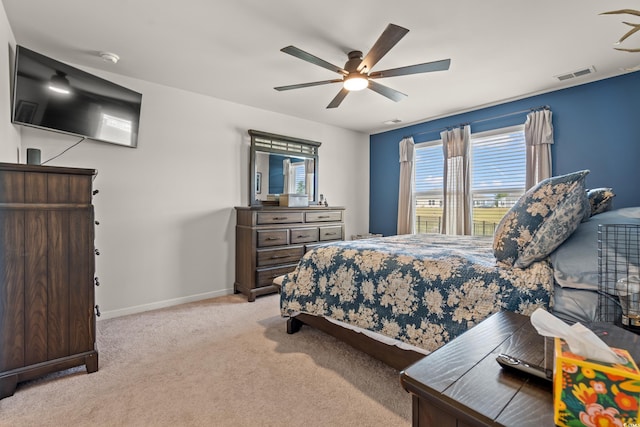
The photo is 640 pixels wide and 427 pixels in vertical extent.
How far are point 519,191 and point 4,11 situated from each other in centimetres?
506

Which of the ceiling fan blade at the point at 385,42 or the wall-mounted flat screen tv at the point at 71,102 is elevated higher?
the ceiling fan blade at the point at 385,42

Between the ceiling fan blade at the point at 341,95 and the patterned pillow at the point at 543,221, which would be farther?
the ceiling fan blade at the point at 341,95

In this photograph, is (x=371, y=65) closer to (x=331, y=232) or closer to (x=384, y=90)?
(x=384, y=90)

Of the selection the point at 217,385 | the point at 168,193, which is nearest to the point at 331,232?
the point at 168,193

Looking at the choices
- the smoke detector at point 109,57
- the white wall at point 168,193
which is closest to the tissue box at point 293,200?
the white wall at point 168,193

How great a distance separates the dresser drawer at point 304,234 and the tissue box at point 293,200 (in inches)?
14.8

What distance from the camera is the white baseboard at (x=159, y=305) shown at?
293 cm

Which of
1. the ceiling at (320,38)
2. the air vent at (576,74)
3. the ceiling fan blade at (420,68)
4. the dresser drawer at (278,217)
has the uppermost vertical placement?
the air vent at (576,74)

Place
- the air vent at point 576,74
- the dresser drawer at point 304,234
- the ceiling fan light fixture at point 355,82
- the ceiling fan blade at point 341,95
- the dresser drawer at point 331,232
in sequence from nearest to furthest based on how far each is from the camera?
1. the ceiling fan light fixture at point 355,82
2. the ceiling fan blade at point 341,95
3. the air vent at point 576,74
4. the dresser drawer at point 304,234
5. the dresser drawer at point 331,232

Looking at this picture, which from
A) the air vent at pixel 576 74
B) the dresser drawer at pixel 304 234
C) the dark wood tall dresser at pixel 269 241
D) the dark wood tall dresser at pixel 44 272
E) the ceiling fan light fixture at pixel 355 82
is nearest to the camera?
the dark wood tall dresser at pixel 44 272

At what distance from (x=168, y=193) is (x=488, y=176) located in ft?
13.2

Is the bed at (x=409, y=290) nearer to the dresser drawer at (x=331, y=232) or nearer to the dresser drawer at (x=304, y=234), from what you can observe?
the dresser drawer at (x=304, y=234)

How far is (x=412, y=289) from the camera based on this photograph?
1751 mm

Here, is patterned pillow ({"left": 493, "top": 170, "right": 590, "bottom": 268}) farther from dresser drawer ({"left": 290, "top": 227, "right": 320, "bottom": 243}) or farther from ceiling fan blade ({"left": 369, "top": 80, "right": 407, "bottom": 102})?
dresser drawer ({"left": 290, "top": 227, "right": 320, "bottom": 243})
